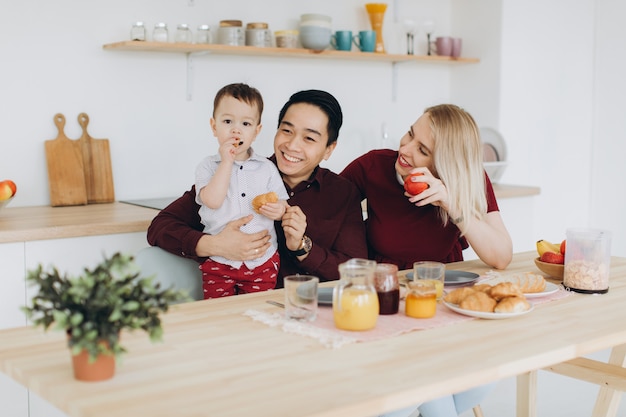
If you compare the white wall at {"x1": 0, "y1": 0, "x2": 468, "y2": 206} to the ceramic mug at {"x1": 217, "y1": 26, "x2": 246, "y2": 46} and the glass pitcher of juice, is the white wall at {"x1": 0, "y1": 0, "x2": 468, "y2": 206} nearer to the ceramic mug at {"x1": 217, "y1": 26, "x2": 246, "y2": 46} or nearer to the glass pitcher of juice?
the ceramic mug at {"x1": 217, "y1": 26, "x2": 246, "y2": 46}

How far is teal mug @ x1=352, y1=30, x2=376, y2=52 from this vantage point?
411cm

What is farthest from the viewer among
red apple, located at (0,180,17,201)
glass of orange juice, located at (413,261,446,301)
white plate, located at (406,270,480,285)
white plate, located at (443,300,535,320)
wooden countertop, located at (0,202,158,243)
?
red apple, located at (0,180,17,201)

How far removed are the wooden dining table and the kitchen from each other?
1823mm

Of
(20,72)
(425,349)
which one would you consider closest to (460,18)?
(20,72)

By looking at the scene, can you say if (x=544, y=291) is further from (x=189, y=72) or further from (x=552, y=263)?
(x=189, y=72)

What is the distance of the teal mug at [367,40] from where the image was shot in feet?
13.5

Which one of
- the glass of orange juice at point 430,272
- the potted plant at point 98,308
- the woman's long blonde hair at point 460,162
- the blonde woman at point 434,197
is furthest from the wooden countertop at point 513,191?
the potted plant at point 98,308

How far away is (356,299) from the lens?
1637mm

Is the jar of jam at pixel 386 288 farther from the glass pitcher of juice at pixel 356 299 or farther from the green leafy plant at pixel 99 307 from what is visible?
the green leafy plant at pixel 99 307

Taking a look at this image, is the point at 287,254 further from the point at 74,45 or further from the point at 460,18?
the point at 460,18

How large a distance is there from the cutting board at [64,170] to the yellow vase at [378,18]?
1.65 m

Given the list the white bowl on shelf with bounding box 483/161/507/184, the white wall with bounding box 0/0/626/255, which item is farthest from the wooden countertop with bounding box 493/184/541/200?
the white wall with bounding box 0/0/626/255

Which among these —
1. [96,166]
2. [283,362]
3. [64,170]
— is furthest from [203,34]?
[283,362]

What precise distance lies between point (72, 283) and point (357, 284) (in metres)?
0.62
